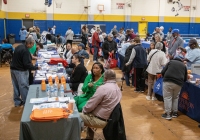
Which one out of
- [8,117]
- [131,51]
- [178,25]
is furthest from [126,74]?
[178,25]

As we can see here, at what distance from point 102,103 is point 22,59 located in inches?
96.6

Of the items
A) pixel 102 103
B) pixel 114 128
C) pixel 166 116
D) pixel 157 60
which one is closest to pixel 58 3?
pixel 157 60

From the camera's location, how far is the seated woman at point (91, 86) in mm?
3904

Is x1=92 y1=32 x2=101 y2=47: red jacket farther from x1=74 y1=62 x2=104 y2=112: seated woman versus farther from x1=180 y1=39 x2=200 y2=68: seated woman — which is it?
x1=74 y1=62 x2=104 y2=112: seated woman

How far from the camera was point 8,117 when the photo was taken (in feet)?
16.8

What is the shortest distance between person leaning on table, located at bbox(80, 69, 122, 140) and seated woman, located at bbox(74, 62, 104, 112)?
1.39 ft

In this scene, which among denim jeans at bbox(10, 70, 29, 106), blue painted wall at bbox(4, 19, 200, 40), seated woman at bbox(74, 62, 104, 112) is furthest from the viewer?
blue painted wall at bbox(4, 19, 200, 40)

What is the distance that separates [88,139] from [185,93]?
225 centimetres

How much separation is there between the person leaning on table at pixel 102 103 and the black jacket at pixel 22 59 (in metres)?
2.15

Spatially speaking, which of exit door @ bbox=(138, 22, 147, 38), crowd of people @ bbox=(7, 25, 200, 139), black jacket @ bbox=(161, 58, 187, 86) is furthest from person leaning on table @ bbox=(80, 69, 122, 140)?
exit door @ bbox=(138, 22, 147, 38)

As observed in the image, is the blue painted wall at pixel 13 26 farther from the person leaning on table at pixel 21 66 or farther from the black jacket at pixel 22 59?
the black jacket at pixel 22 59

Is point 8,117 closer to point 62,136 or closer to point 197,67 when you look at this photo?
point 62,136

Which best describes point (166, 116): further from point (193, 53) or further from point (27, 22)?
point (27, 22)

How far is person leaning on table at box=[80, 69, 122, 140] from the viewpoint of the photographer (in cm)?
335
